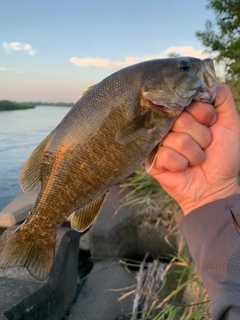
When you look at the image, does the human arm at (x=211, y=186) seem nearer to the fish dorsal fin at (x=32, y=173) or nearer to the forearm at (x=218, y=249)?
the forearm at (x=218, y=249)

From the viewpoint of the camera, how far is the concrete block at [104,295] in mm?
3539

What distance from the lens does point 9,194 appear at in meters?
7.32

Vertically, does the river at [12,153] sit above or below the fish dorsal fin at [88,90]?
below

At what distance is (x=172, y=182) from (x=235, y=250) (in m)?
0.55

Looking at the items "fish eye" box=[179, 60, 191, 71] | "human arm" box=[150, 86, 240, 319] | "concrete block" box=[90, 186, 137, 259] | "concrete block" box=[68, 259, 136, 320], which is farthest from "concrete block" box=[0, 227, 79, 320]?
"fish eye" box=[179, 60, 191, 71]

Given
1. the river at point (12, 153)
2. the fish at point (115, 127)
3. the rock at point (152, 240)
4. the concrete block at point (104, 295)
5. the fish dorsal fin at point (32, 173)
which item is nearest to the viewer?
the fish at point (115, 127)

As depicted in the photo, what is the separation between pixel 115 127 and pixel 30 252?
0.90m

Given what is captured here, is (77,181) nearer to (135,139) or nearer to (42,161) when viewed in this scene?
(42,161)

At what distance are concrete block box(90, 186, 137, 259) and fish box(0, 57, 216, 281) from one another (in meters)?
2.66

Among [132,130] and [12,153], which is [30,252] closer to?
[132,130]

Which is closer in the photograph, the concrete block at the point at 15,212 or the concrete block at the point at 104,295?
the concrete block at the point at 104,295

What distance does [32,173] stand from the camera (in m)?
1.95

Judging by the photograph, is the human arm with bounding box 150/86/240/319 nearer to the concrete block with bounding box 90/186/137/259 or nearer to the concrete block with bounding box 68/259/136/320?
the concrete block with bounding box 68/259/136/320

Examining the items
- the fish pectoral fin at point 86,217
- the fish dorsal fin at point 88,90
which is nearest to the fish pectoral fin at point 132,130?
the fish dorsal fin at point 88,90
